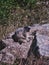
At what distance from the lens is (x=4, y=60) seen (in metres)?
5.94

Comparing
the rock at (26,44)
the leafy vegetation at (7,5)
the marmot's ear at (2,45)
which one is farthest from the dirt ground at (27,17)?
the rock at (26,44)

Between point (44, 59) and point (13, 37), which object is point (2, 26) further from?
point (44, 59)

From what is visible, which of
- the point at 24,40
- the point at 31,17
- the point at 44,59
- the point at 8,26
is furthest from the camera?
the point at 31,17

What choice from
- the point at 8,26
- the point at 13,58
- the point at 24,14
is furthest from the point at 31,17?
the point at 13,58

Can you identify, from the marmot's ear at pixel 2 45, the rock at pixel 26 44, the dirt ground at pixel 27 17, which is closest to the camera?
the rock at pixel 26 44

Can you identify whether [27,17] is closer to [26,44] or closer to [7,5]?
[7,5]

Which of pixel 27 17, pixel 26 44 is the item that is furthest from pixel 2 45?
pixel 27 17

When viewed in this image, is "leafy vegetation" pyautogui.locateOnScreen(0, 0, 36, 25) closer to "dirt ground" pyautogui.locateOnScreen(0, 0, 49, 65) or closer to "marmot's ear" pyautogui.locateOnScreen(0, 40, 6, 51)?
"dirt ground" pyautogui.locateOnScreen(0, 0, 49, 65)

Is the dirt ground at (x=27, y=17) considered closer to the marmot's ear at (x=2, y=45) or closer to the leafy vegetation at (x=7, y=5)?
the leafy vegetation at (x=7, y=5)

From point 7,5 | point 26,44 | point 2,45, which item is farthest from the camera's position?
point 7,5

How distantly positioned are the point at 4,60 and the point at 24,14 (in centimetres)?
359

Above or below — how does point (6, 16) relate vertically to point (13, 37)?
below

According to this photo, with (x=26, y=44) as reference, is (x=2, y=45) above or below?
below

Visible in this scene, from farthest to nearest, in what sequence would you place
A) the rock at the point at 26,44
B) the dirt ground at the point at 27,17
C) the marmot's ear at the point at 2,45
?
1. the dirt ground at the point at 27,17
2. the marmot's ear at the point at 2,45
3. the rock at the point at 26,44
